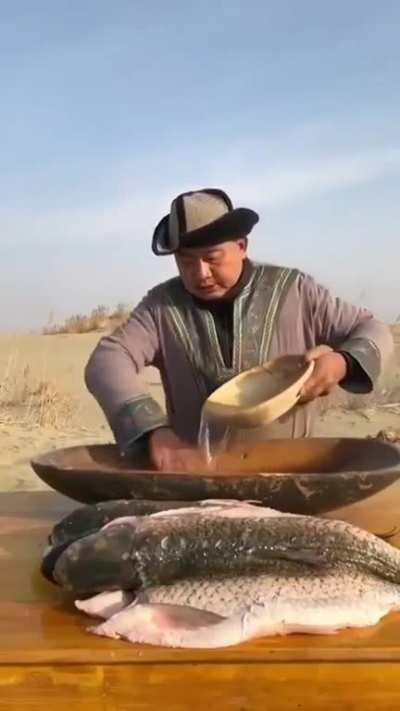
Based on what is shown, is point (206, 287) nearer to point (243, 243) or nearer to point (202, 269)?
point (202, 269)

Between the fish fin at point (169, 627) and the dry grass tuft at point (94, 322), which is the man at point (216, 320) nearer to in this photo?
the fish fin at point (169, 627)

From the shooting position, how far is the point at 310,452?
321 centimetres

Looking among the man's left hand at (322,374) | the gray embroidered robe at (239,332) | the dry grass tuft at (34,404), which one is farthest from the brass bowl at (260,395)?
the dry grass tuft at (34,404)

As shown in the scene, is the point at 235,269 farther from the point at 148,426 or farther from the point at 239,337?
the point at 148,426

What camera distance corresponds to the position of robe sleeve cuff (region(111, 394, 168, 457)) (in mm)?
3047

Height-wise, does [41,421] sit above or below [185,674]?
below

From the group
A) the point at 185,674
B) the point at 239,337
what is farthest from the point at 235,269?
the point at 185,674

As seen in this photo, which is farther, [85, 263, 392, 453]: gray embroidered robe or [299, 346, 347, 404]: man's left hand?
[85, 263, 392, 453]: gray embroidered robe

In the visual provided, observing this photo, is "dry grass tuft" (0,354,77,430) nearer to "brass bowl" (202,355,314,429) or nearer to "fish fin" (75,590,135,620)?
"brass bowl" (202,355,314,429)

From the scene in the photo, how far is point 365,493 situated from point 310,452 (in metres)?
0.59

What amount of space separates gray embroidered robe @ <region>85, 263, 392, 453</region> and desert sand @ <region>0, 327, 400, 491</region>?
12.4ft

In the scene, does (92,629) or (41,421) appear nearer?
(92,629)

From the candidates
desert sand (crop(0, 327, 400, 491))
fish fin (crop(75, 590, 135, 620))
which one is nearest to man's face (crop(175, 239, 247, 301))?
fish fin (crop(75, 590, 135, 620))

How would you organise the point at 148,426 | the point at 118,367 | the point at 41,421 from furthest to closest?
the point at 41,421 → the point at 118,367 → the point at 148,426
